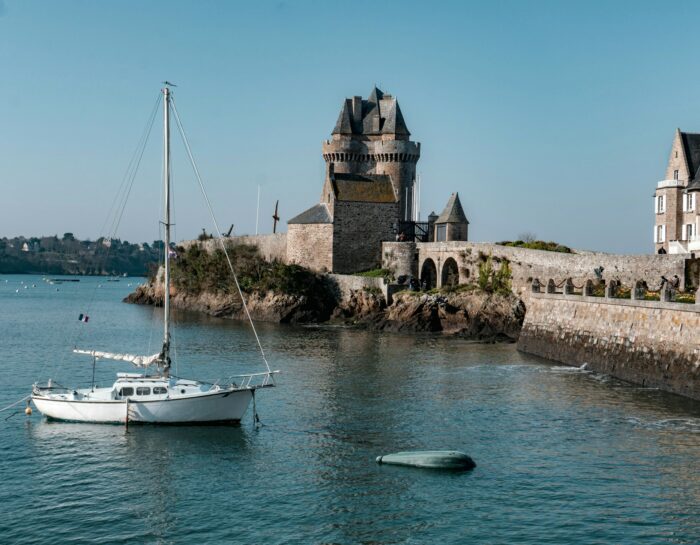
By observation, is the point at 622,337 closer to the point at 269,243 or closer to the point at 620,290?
the point at 620,290

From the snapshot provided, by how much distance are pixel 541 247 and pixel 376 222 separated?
51.0 feet

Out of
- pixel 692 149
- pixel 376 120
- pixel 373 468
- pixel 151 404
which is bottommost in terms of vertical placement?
pixel 373 468

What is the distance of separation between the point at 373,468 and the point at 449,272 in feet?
128

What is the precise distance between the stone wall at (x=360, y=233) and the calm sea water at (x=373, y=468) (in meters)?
28.8

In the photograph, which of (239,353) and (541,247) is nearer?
(239,353)

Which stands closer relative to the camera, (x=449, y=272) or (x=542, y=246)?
(x=542, y=246)

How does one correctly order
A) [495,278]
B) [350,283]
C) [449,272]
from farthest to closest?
1. [350,283]
2. [449,272]
3. [495,278]

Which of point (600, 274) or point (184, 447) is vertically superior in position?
point (600, 274)

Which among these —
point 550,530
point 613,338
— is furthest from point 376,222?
point 550,530

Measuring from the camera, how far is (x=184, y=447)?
905 inches

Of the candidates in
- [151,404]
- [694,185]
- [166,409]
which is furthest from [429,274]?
[151,404]

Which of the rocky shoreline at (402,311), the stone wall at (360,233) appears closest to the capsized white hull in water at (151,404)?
the rocky shoreline at (402,311)

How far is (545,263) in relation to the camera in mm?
47656

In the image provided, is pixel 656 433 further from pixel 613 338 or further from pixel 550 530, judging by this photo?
pixel 613 338
